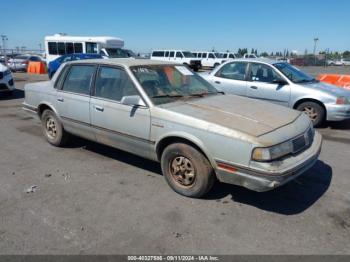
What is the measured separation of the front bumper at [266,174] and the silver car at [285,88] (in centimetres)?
417

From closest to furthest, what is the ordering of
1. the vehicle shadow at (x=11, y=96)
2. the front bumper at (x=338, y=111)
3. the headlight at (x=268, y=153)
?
1. the headlight at (x=268, y=153)
2. the front bumper at (x=338, y=111)
3. the vehicle shadow at (x=11, y=96)

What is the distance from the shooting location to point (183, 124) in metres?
3.71

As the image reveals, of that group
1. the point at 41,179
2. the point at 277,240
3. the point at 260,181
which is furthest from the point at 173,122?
the point at 41,179

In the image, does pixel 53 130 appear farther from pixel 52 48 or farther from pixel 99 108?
pixel 52 48

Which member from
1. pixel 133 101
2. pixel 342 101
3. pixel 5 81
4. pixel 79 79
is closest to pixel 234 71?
pixel 342 101

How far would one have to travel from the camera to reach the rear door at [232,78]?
318 inches

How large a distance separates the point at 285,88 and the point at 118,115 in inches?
183

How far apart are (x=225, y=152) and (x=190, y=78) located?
186cm

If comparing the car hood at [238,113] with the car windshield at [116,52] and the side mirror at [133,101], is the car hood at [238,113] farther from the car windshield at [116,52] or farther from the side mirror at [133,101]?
the car windshield at [116,52]

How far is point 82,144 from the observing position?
19.7 feet

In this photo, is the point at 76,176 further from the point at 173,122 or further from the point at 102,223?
the point at 173,122

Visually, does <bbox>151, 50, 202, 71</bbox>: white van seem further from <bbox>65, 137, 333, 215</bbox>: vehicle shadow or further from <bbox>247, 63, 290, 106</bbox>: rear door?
<bbox>65, 137, 333, 215</bbox>: vehicle shadow

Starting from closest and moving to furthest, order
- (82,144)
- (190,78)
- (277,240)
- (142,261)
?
(142,261)
(277,240)
(190,78)
(82,144)

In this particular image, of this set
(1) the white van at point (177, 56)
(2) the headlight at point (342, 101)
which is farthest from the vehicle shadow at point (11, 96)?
(1) the white van at point (177, 56)
